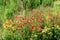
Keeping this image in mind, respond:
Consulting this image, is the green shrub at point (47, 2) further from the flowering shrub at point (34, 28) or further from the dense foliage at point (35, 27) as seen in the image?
the flowering shrub at point (34, 28)

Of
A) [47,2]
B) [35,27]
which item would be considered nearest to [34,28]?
[35,27]

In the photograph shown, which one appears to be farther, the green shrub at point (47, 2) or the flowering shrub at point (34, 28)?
the green shrub at point (47, 2)

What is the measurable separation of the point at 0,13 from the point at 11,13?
1.71 feet

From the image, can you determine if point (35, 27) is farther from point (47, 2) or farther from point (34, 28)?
point (47, 2)

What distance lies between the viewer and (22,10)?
9555mm

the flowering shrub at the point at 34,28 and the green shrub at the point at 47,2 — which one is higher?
the green shrub at the point at 47,2

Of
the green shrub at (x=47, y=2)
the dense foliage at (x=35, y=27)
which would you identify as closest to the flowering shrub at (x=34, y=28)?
the dense foliage at (x=35, y=27)

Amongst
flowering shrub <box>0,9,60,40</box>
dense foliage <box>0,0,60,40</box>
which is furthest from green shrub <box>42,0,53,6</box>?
flowering shrub <box>0,9,60,40</box>

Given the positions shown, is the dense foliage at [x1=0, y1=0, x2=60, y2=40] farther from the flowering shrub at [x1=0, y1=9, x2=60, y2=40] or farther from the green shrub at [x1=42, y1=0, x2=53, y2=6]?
the green shrub at [x1=42, y1=0, x2=53, y2=6]

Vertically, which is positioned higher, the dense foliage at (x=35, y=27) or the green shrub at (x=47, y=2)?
the green shrub at (x=47, y=2)

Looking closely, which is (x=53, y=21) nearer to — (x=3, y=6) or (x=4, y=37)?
(x=4, y=37)

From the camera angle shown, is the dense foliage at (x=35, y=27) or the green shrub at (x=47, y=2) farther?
the green shrub at (x=47, y=2)

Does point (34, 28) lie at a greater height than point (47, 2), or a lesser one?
lesser

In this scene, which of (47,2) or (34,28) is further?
(47,2)
